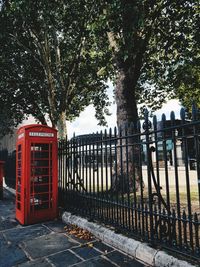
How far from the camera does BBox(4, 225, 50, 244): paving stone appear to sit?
501cm

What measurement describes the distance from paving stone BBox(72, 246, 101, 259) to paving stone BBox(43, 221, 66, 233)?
3.85 ft

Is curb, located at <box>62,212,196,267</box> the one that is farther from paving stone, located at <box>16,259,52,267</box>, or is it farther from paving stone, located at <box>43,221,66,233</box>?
paving stone, located at <box>16,259,52,267</box>

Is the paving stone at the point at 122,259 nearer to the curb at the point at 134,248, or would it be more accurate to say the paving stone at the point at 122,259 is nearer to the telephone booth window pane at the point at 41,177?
the curb at the point at 134,248

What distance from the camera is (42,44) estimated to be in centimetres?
1300

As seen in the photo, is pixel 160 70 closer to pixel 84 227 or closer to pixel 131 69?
pixel 131 69

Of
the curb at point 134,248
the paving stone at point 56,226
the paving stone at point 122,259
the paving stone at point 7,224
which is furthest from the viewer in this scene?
the paving stone at point 7,224

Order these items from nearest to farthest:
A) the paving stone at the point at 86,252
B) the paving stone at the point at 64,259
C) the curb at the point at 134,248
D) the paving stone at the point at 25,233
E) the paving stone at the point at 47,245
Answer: the curb at the point at 134,248, the paving stone at the point at 64,259, the paving stone at the point at 86,252, the paving stone at the point at 47,245, the paving stone at the point at 25,233

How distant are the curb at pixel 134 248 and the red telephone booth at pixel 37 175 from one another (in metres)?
1.30

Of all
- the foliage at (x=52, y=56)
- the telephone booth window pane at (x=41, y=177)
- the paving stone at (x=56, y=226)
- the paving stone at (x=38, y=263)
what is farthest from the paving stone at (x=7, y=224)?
the foliage at (x=52, y=56)

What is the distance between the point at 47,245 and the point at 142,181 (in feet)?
7.02

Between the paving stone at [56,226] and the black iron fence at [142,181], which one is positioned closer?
the black iron fence at [142,181]

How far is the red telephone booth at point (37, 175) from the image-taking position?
6066 millimetres

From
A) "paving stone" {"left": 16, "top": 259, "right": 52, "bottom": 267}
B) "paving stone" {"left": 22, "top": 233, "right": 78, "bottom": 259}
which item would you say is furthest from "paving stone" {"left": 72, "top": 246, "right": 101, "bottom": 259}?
"paving stone" {"left": 16, "top": 259, "right": 52, "bottom": 267}

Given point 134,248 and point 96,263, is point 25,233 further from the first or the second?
point 134,248
